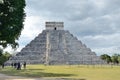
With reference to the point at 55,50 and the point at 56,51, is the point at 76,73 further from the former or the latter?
the point at 55,50

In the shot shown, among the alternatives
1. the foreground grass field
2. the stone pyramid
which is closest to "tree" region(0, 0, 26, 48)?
the foreground grass field

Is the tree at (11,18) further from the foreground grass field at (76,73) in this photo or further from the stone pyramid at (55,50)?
the stone pyramid at (55,50)

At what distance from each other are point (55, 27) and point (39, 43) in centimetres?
1077

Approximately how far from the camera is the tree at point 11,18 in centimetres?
3544

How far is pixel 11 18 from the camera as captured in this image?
1415 inches

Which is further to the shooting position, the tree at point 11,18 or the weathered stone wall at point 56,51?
the weathered stone wall at point 56,51

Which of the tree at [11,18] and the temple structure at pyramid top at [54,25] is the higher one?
the temple structure at pyramid top at [54,25]

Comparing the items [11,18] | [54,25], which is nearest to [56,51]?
[54,25]

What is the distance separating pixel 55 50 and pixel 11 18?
12646 cm

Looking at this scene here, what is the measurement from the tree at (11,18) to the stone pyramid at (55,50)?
108 meters

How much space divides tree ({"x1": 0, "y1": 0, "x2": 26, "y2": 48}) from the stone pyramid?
10819cm

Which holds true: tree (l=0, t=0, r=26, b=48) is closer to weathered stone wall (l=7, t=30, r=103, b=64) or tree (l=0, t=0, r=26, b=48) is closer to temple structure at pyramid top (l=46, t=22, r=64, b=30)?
weathered stone wall (l=7, t=30, r=103, b=64)

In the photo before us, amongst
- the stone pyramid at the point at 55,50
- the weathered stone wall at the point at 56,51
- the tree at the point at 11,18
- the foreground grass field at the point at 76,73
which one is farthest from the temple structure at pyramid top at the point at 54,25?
the tree at the point at 11,18

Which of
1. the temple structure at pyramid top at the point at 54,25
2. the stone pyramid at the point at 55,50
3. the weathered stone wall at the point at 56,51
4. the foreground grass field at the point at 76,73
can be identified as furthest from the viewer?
the temple structure at pyramid top at the point at 54,25
